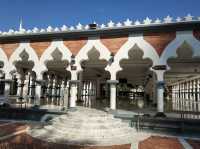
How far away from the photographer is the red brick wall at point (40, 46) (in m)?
12.0

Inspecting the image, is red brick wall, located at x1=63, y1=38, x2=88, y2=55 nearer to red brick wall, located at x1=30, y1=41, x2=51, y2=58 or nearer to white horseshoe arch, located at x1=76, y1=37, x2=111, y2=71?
white horseshoe arch, located at x1=76, y1=37, x2=111, y2=71

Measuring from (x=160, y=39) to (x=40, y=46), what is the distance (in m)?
7.03

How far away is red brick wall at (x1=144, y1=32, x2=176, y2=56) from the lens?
981 centimetres

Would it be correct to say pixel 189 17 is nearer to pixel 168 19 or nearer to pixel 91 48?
pixel 168 19

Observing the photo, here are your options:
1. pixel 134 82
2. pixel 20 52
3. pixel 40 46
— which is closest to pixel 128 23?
pixel 40 46

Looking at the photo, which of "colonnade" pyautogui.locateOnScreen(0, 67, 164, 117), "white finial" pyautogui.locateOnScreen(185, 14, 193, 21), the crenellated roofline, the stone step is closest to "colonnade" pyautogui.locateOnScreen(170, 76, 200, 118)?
"colonnade" pyautogui.locateOnScreen(0, 67, 164, 117)

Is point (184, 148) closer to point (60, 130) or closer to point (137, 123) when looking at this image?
point (137, 123)

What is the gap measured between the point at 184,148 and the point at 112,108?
4554 millimetres

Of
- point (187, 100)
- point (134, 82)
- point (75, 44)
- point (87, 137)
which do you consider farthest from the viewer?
point (134, 82)

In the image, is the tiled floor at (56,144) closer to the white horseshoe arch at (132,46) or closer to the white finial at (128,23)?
the white horseshoe arch at (132,46)

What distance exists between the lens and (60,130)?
7.66 m

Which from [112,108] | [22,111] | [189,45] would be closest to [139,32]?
[189,45]

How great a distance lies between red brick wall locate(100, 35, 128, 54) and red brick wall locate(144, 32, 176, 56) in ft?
4.14

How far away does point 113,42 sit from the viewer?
35.2 feet
